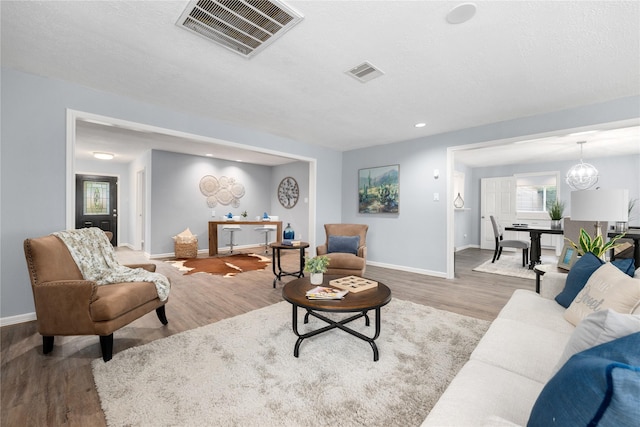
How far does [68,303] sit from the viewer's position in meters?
1.99

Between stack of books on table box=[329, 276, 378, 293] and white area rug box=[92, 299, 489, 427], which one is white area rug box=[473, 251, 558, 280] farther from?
stack of books on table box=[329, 276, 378, 293]

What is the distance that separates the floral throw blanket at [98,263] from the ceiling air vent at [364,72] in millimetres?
2609

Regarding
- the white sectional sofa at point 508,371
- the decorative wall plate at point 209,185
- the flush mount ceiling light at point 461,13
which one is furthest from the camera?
the decorative wall plate at point 209,185

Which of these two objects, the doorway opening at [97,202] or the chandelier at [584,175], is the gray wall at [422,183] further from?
the doorway opening at [97,202]

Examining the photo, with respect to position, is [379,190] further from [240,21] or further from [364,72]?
[240,21]

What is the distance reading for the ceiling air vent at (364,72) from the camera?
98.7 inches

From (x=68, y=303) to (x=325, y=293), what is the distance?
73.0 inches

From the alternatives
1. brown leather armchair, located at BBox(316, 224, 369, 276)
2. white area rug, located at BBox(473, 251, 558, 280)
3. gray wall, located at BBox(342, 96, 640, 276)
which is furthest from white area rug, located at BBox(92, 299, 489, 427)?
white area rug, located at BBox(473, 251, 558, 280)

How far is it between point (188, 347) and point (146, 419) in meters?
0.77

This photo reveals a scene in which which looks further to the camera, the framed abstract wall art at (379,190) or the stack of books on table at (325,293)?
the framed abstract wall art at (379,190)

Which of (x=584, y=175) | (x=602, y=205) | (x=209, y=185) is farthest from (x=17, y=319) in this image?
(x=584, y=175)

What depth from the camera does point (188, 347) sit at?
2.24 metres

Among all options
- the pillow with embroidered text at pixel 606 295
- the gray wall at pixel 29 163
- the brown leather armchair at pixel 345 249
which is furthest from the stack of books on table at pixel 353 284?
the gray wall at pixel 29 163

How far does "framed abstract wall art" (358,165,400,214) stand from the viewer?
17.1 ft
